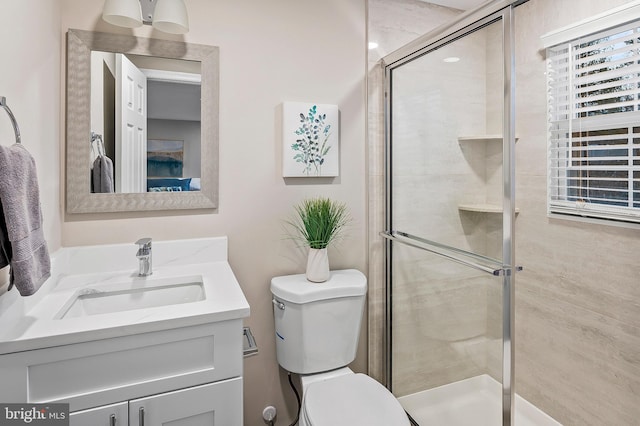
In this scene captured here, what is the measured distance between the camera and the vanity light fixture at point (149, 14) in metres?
1.38

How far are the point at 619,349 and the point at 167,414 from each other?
1.73 meters

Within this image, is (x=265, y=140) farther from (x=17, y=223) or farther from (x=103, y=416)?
(x=103, y=416)

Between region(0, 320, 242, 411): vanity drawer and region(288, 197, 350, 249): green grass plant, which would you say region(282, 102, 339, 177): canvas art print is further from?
region(0, 320, 242, 411): vanity drawer

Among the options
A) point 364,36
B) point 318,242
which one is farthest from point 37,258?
point 364,36

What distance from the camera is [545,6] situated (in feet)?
4.79

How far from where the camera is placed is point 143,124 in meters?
1.54

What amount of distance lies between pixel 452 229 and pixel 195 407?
112cm

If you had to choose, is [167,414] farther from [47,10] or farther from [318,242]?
[47,10]

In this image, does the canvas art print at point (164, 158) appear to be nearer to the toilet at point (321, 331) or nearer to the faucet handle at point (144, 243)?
the faucet handle at point (144, 243)

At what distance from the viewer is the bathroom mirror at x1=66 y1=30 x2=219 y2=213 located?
1.47m

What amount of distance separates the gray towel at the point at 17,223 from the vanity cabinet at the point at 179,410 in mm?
381

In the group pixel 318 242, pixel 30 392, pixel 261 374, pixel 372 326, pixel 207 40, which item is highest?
pixel 207 40

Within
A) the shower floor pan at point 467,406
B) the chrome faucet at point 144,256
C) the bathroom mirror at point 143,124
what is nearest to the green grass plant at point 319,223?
the bathroom mirror at point 143,124

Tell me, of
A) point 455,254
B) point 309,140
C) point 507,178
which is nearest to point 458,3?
point 309,140
